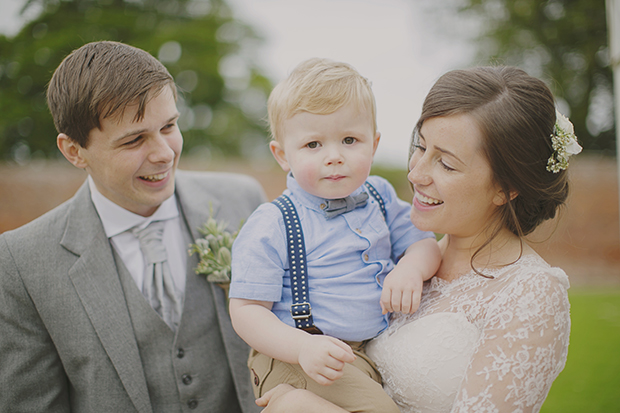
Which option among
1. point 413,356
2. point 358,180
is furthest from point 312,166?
point 413,356

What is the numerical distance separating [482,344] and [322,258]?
76cm

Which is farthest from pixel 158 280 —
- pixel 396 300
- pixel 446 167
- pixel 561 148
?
pixel 561 148

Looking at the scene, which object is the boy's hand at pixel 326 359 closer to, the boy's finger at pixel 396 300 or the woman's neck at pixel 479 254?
the boy's finger at pixel 396 300

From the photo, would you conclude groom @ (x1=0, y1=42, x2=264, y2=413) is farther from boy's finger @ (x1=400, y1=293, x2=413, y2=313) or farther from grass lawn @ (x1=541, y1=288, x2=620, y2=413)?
grass lawn @ (x1=541, y1=288, x2=620, y2=413)

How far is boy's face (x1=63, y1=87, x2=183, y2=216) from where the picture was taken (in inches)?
99.6

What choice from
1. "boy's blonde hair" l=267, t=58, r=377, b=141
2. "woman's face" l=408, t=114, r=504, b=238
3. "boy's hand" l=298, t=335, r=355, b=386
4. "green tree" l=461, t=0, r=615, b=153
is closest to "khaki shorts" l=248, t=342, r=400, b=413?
→ "boy's hand" l=298, t=335, r=355, b=386

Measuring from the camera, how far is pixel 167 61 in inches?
732

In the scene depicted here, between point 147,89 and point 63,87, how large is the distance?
48 centimetres

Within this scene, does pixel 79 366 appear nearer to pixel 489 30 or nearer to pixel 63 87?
pixel 63 87

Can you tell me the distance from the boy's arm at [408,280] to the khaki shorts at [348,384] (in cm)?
29

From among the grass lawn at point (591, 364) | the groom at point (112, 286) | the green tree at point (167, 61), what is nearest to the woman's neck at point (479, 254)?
the groom at point (112, 286)

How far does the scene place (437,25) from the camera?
19.0m

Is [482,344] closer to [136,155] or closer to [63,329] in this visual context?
[136,155]

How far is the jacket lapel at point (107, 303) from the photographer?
8.18 ft
